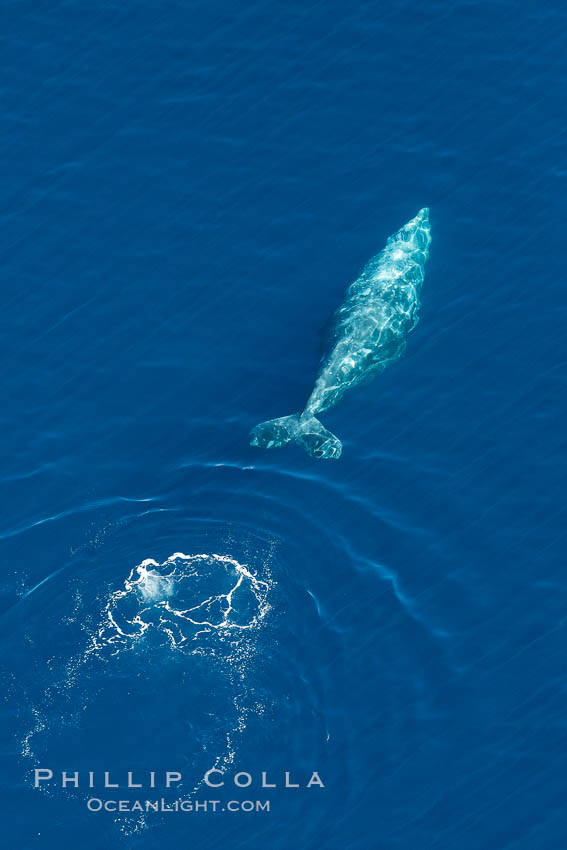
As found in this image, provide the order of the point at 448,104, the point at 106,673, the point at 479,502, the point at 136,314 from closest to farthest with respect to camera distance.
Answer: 1. the point at 106,673
2. the point at 479,502
3. the point at 136,314
4. the point at 448,104

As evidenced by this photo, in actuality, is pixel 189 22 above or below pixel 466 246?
above

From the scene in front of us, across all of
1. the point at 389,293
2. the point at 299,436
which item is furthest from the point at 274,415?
the point at 389,293

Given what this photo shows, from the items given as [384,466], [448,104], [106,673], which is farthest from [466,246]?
[106,673]

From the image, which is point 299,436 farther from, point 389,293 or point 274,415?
point 389,293

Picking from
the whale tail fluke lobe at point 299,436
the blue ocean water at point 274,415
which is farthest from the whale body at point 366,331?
the blue ocean water at point 274,415

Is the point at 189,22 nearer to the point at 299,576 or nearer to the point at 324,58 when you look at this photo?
the point at 324,58

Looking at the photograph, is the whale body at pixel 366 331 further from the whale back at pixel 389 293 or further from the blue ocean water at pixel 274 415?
the blue ocean water at pixel 274 415

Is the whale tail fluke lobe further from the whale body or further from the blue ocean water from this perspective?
the blue ocean water
